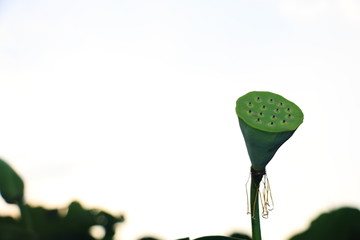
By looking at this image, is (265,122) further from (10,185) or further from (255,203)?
(10,185)

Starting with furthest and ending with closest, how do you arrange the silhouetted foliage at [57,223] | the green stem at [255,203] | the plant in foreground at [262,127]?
the plant in foreground at [262,127]
the green stem at [255,203]
the silhouetted foliage at [57,223]

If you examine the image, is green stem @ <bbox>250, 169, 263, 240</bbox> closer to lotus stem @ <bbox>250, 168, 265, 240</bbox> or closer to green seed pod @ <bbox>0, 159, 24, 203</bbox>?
lotus stem @ <bbox>250, 168, 265, 240</bbox>

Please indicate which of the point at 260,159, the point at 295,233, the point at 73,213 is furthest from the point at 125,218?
the point at 295,233

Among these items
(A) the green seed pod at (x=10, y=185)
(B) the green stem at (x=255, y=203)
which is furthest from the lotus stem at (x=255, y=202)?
(A) the green seed pod at (x=10, y=185)

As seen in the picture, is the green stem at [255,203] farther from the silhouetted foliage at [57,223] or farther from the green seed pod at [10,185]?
the green seed pod at [10,185]

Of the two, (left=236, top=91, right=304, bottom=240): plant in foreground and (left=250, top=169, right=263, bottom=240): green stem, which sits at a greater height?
(left=236, top=91, right=304, bottom=240): plant in foreground

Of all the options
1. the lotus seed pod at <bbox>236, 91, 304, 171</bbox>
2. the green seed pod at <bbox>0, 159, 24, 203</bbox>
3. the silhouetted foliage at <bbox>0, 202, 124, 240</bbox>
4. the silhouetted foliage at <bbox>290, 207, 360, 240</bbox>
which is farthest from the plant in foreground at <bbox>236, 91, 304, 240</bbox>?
the green seed pod at <bbox>0, 159, 24, 203</bbox>

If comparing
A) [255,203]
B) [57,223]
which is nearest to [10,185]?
[57,223]
